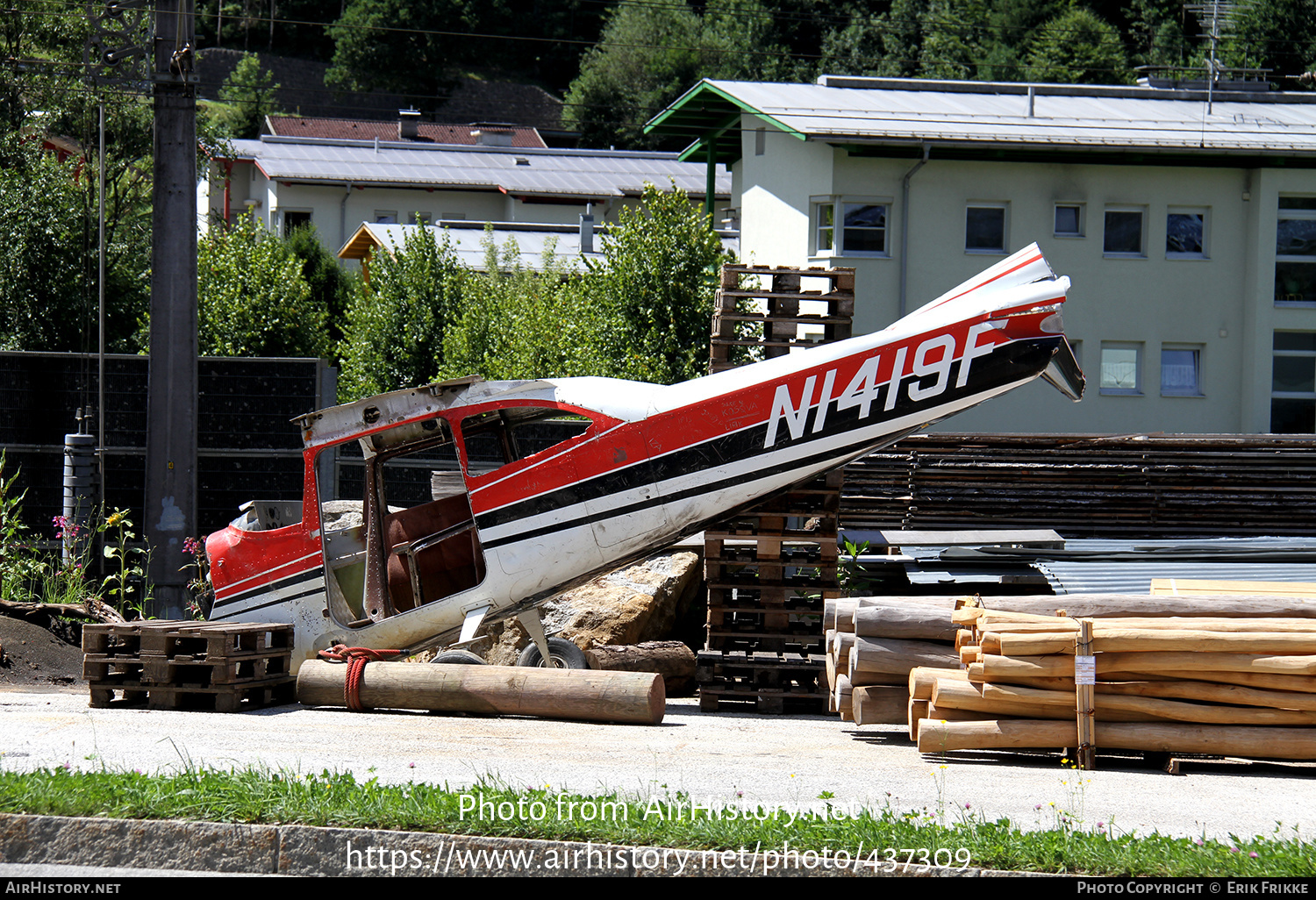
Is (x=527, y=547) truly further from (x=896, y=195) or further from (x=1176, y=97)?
(x=1176, y=97)

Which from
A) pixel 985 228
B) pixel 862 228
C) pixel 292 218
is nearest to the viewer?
pixel 862 228

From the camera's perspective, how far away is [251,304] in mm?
39406

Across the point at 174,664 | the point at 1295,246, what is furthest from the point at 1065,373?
the point at 1295,246

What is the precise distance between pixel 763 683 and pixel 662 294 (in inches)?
694

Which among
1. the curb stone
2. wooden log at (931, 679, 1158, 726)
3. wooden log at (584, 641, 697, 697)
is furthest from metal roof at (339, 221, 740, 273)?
the curb stone

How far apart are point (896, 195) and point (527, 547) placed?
73.7 ft

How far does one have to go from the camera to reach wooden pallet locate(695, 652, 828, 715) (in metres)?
11.4

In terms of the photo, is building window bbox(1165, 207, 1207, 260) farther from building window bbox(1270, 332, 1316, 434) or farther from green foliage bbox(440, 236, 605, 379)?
green foliage bbox(440, 236, 605, 379)

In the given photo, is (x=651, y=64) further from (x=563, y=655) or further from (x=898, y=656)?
(x=898, y=656)

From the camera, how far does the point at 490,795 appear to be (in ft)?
20.8

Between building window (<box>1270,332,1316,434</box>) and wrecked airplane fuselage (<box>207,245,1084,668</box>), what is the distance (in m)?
23.8

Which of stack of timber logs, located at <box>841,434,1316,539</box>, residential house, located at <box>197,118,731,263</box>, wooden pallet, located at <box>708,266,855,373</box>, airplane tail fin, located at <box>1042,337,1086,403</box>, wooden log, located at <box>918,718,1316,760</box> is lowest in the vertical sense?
wooden log, located at <box>918,718,1316,760</box>

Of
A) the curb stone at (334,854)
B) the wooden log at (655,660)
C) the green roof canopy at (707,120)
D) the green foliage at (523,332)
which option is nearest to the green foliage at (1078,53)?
the green roof canopy at (707,120)

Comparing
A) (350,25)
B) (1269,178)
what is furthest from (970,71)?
(1269,178)
